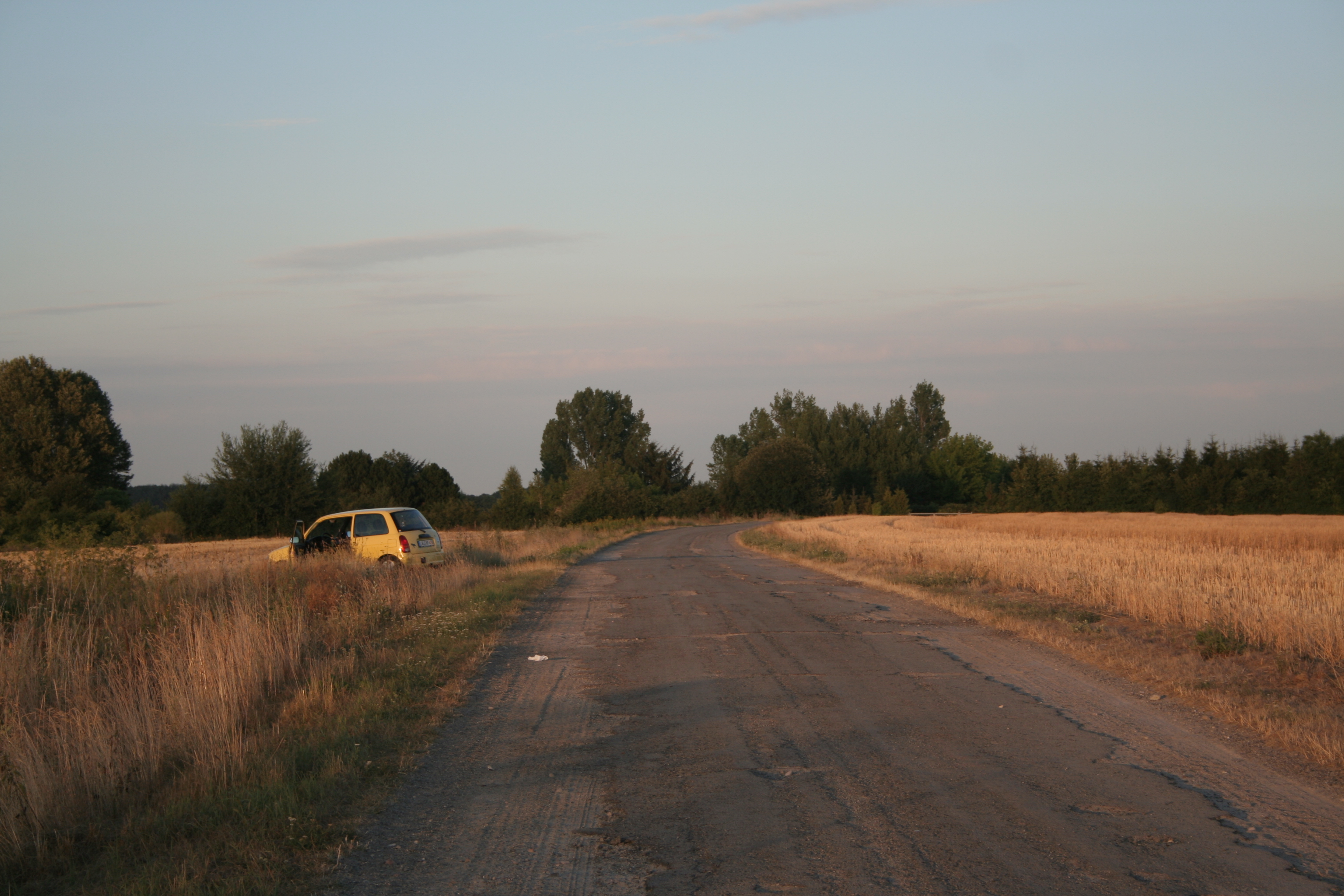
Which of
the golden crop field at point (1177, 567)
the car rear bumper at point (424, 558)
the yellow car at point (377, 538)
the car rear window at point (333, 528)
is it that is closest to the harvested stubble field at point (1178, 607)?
the golden crop field at point (1177, 567)

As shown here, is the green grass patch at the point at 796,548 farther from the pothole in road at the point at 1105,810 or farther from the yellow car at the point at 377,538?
the pothole in road at the point at 1105,810

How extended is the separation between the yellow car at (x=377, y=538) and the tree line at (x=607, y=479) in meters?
9.39

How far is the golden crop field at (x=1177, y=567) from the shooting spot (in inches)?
410

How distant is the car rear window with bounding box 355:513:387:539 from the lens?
67.6 feet

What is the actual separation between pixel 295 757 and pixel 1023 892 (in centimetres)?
476

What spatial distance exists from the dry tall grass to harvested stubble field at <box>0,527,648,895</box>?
0.08ft

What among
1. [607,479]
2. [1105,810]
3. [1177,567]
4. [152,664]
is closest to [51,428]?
[607,479]

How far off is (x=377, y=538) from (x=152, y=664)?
11.3m

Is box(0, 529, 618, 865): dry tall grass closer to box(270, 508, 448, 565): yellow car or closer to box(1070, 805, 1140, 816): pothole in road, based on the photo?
box(270, 508, 448, 565): yellow car

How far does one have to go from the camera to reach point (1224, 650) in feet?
32.7

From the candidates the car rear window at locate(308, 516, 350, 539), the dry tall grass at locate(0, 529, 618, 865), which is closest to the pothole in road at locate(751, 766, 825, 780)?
the dry tall grass at locate(0, 529, 618, 865)

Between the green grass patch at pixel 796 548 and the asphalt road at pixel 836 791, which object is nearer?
the asphalt road at pixel 836 791

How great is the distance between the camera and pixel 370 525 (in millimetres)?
20750

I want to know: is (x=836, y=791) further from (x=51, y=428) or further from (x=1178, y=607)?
(x=51, y=428)
